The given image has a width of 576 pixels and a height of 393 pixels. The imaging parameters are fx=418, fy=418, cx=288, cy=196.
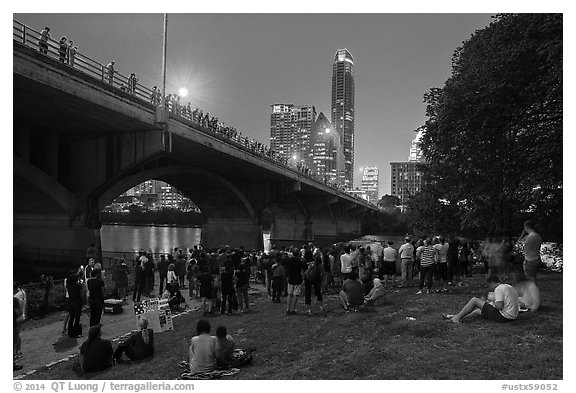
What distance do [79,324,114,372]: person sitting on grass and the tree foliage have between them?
1376 cm

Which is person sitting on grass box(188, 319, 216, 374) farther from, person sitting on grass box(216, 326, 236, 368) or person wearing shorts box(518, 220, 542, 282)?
person wearing shorts box(518, 220, 542, 282)

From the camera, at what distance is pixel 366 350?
25.6ft

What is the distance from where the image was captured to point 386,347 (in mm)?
7836

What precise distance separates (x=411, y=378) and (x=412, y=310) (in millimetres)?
4452

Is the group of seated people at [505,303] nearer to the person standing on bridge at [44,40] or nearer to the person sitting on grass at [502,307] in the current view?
the person sitting on grass at [502,307]

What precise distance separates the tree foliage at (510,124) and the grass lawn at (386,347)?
18.1 feet

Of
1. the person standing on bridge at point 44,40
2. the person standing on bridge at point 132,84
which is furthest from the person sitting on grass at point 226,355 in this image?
the person standing on bridge at point 132,84

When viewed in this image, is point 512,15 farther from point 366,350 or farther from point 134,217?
point 134,217

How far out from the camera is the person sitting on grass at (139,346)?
28.3ft

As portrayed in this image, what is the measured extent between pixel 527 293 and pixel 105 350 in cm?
913

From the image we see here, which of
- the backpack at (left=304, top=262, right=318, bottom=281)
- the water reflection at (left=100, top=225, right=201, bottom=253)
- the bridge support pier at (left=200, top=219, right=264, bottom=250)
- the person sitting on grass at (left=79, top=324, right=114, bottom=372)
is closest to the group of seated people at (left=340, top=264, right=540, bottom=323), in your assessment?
the backpack at (left=304, top=262, right=318, bottom=281)
